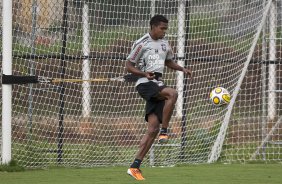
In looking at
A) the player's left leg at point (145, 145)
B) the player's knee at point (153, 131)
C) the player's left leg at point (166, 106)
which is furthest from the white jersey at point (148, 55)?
the player's knee at point (153, 131)

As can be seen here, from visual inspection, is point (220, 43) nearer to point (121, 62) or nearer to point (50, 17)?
point (121, 62)

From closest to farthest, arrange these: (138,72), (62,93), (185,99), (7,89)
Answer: (138,72) → (7,89) → (62,93) → (185,99)

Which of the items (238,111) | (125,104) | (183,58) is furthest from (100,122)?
(238,111)

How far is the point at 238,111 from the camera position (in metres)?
Result: 15.6

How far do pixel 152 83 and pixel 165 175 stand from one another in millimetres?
1459

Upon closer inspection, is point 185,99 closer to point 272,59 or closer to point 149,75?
point 272,59

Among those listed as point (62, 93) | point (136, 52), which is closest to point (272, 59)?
point (62, 93)

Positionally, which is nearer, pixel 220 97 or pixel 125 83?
pixel 220 97

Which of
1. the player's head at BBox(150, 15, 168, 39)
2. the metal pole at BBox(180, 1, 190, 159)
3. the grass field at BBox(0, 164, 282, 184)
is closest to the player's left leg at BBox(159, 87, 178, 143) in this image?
the grass field at BBox(0, 164, 282, 184)

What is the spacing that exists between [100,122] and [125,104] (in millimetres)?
527

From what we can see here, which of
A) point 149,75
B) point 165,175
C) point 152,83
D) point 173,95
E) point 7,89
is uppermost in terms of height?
point 149,75

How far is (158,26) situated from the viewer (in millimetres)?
11398

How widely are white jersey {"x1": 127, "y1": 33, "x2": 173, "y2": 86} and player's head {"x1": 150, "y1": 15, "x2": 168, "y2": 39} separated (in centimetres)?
10

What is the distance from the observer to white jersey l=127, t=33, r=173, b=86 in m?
11.4
